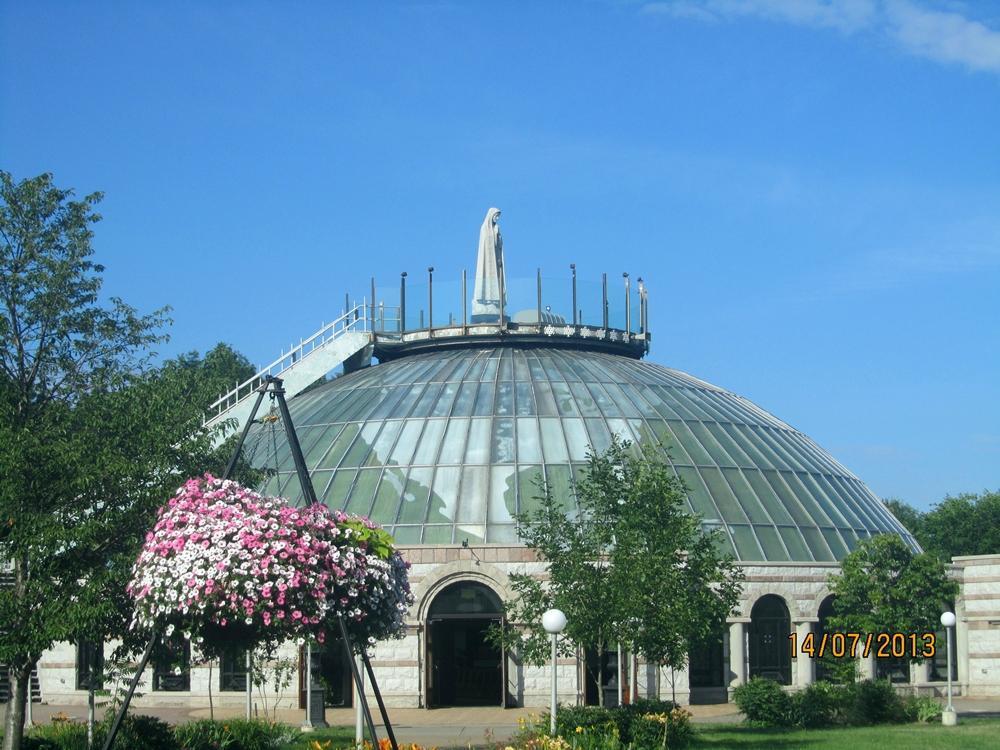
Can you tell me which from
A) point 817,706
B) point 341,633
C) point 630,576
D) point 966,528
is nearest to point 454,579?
point 817,706

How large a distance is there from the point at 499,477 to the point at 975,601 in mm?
18335

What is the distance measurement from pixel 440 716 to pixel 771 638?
11951mm

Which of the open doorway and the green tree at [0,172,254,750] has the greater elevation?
the green tree at [0,172,254,750]

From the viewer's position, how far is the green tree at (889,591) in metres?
44.5

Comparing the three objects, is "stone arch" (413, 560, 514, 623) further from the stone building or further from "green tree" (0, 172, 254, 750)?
"green tree" (0, 172, 254, 750)

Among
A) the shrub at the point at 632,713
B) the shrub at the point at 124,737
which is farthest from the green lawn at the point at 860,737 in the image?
the shrub at the point at 124,737

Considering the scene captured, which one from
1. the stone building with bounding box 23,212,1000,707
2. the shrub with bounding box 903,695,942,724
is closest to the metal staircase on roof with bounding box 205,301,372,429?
the stone building with bounding box 23,212,1000,707

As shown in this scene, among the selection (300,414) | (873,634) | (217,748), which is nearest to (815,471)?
(873,634)

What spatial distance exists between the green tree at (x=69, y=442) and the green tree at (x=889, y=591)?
2385 centimetres

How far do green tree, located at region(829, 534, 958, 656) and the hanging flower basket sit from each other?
83.0 feet

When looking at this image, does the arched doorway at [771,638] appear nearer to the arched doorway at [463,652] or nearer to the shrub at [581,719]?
the arched doorway at [463,652]

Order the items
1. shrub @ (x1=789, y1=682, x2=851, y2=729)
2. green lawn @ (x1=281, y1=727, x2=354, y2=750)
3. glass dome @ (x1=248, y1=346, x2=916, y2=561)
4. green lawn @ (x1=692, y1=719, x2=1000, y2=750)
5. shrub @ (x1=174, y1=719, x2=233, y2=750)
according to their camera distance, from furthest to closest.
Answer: glass dome @ (x1=248, y1=346, x2=916, y2=561) → shrub @ (x1=789, y1=682, x2=851, y2=729) → green lawn @ (x1=692, y1=719, x2=1000, y2=750) → green lawn @ (x1=281, y1=727, x2=354, y2=750) → shrub @ (x1=174, y1=719, x2=233, y2=750)

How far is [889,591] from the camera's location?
1762 inches

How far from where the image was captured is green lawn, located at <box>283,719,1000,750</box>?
31.0 metres
